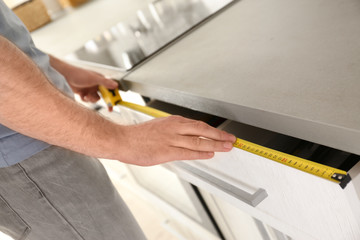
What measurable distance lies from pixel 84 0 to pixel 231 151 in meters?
2.01

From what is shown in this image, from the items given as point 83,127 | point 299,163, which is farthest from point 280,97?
point 83,127

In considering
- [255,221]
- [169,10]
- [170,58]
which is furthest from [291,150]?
[169,10]

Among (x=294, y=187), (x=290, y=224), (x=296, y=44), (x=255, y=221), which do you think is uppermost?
(x=296, y=44)

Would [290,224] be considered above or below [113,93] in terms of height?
below

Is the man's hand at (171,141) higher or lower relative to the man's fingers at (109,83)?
lower

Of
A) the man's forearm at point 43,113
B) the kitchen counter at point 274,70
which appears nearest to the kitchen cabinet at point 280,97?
the kitchen counter at point 274,70

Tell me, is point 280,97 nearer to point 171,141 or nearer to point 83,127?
point 171,141

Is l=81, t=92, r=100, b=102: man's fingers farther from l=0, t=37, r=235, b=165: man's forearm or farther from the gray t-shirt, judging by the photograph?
l=0, t=37, r=235, b=165: man's forearm

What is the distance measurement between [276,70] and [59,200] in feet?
1.67

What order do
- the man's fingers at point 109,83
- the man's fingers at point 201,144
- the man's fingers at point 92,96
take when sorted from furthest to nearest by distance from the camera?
the man's fingers at point 92,96 < the man's fingers at point 109,83 < the man's fingers at point 201,144

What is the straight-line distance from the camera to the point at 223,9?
3.42 feet

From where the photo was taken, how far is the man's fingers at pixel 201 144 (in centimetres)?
62

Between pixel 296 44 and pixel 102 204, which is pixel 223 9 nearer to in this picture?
pixel 296 44

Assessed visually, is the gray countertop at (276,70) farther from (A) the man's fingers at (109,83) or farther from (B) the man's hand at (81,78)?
(B) the man's hand at (81,78)
